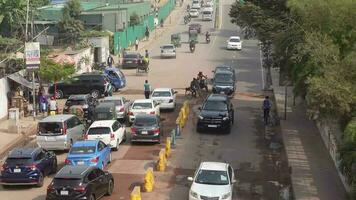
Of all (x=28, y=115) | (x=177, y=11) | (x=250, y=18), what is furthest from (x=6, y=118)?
(x=177, y=11)

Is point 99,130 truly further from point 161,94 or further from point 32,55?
point 161,94

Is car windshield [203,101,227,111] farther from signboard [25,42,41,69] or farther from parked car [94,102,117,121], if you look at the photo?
signboard [25,42,41,69]

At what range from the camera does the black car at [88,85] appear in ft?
146

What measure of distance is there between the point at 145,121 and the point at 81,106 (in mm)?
6356

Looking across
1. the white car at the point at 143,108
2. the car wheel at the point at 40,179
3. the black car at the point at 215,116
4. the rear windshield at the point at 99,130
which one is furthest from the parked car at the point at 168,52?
the car wheel at the point at 40,179

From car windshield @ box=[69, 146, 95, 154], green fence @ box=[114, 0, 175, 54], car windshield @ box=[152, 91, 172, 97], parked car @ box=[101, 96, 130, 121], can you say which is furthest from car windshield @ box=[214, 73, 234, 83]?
green fence @ box=[114, 0, 175, 54]

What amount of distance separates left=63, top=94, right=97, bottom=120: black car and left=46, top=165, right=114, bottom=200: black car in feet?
45.2

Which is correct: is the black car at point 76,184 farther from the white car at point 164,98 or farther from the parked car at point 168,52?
the parked car at point 168,52

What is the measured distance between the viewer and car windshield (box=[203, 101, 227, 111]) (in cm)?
3540

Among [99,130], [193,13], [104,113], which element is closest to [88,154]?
[99,130]

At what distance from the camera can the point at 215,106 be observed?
3553cm

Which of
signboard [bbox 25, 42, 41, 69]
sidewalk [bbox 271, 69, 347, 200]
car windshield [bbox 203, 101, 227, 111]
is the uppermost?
signboard [bbox 25, 42, 41, 69]

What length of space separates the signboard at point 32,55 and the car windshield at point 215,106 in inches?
400

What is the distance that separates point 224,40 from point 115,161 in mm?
52102
